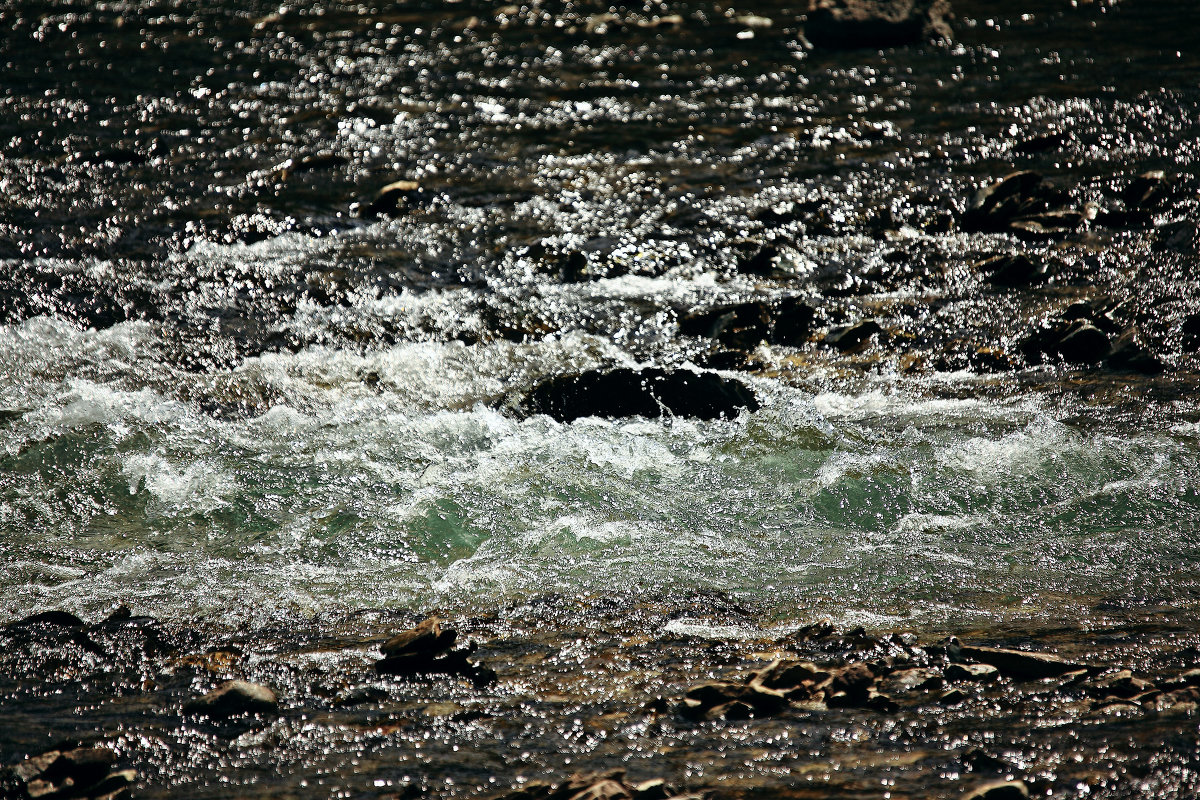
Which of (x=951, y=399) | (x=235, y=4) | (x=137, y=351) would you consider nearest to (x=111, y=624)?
(x=137, y=351)

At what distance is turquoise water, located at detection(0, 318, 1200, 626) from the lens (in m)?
4.49

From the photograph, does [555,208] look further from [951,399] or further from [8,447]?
[8,447]

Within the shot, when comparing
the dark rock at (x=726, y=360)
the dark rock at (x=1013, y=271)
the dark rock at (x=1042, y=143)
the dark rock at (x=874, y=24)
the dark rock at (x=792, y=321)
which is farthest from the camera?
the dark rock at (x=874, y=24)

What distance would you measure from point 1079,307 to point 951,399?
146 centimetres

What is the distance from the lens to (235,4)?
1391 cm

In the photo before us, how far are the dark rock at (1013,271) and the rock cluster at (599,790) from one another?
5.25 m

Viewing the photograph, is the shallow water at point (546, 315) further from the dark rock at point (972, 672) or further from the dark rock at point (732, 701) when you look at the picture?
the dark rock at point (732, 701)

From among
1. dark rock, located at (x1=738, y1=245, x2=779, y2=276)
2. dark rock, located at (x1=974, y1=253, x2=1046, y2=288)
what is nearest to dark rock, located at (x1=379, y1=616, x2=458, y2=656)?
dark rock, located at (x1=738, y1=245, x2=779, y2=276)

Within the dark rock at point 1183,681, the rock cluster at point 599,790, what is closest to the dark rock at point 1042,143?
the dark rock at point 1183,681

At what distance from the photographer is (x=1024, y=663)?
3580 mm

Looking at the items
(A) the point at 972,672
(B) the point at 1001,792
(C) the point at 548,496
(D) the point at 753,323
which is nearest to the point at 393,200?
(D) the point at 753,323

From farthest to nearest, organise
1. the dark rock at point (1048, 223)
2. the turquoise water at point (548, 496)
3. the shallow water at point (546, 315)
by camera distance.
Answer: the dark rock at point (1048, 223) < the shallow water at point (546, 315) < the turquoise water at point (548, 496)

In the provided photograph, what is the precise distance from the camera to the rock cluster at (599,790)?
289cm

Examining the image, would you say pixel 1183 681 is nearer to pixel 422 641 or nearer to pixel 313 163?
pixel 422 641
